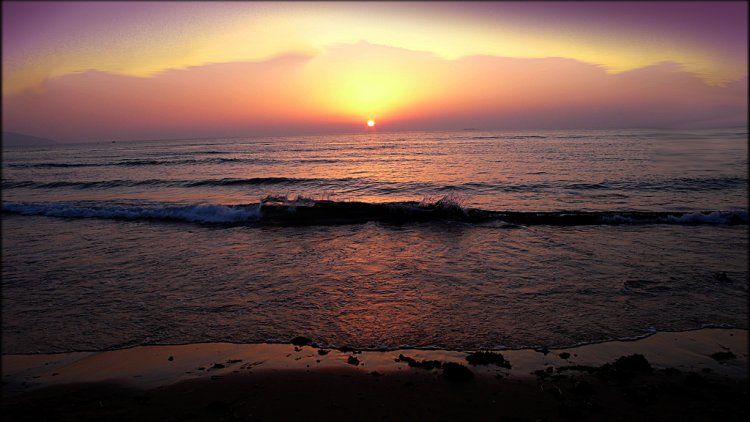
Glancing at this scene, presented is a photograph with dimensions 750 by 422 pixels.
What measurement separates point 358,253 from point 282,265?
2.16 metres

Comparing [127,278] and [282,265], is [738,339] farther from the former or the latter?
[127,278]

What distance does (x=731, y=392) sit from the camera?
4508 mm

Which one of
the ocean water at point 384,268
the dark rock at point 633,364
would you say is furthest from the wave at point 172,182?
the dark rock at point 633,364

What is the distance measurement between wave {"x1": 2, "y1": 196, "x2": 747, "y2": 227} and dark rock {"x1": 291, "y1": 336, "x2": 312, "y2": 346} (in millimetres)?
9893

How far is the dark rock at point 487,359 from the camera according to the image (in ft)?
17.1

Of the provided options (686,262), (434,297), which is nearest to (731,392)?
(434,297)

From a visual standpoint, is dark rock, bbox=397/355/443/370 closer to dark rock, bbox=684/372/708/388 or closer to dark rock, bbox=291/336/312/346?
dark rock, bbox=291/336/312/346

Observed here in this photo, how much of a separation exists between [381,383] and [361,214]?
40.3ft

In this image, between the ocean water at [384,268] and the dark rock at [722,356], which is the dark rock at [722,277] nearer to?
the ocean water at [384,268]

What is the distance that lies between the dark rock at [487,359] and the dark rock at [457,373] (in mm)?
340

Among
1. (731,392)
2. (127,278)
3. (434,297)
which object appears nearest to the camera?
(731,392)

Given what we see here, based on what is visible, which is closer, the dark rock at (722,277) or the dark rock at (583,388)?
the dark rock at (583,388)

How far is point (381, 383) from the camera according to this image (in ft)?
15.8

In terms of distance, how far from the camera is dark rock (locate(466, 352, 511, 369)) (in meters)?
5.21
